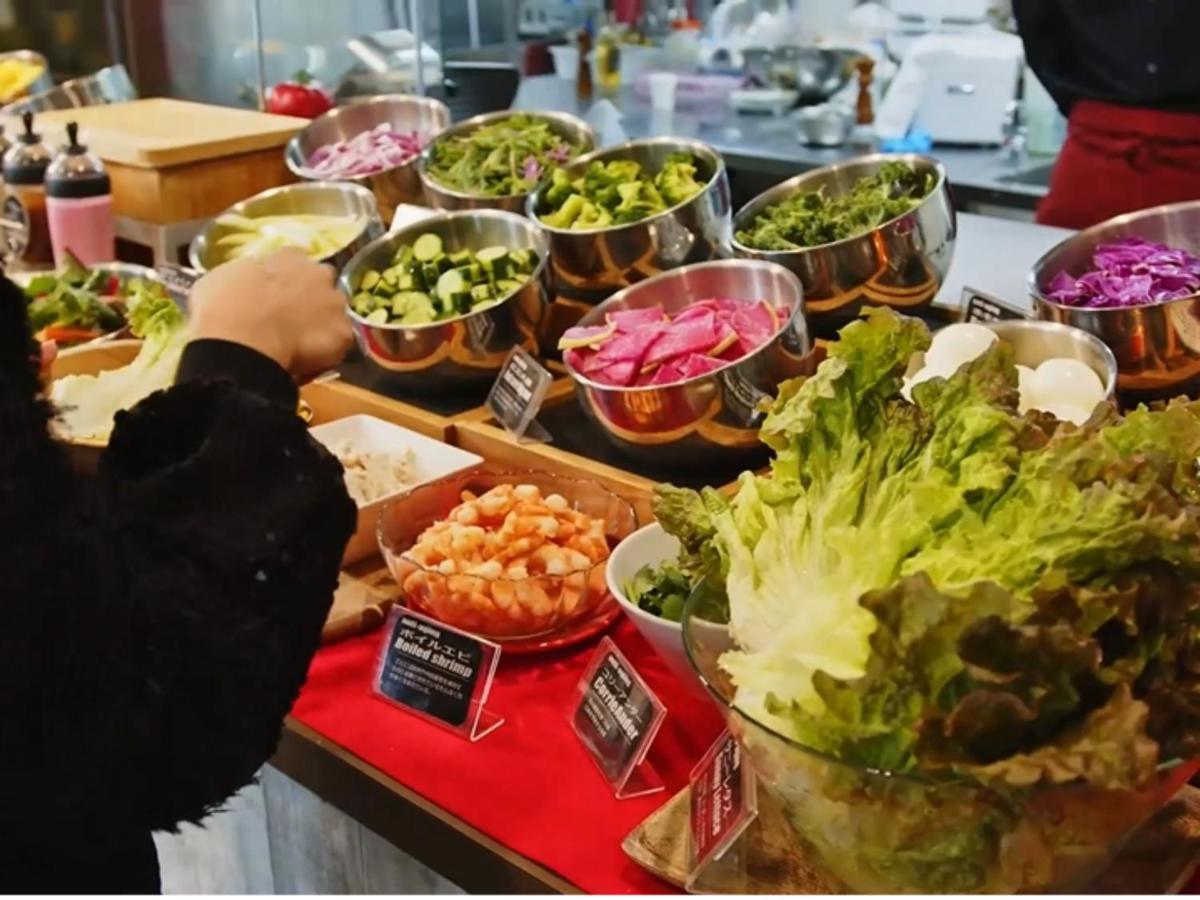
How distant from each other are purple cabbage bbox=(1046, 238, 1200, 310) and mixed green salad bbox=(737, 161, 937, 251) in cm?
30

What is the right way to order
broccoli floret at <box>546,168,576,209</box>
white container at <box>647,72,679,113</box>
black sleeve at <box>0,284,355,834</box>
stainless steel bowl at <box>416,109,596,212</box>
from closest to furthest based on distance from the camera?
1. black sleeve at <box>0,284,355,834</box>
2. broccoli floret at <box>546,168,576,209</box>
3. stainless steel bowl at <box>416,109,596,212</box>
4. white container at <box>647,72,679,113</box>

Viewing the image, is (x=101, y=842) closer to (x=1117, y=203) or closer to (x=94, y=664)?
(x=94, y=664)

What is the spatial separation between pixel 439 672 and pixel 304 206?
170 centimetres

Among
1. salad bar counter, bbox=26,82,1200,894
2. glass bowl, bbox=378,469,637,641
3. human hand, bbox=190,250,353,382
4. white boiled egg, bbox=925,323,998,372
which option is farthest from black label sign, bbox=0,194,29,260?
white boiled egg, bbox=925,323,998,372

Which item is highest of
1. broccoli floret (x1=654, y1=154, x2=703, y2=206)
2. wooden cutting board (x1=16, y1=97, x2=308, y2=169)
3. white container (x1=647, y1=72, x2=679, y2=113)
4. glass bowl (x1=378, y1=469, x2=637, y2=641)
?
broccoli floret (x1=654, y1=154, x2=703, y2=206)

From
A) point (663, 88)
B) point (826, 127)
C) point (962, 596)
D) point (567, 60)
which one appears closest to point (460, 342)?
point (962, 596)

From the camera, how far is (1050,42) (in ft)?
11.6

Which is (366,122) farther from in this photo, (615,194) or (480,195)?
(615,194)

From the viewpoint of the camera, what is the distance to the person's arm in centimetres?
352

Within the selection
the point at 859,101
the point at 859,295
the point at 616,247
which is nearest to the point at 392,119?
the point at 616,247

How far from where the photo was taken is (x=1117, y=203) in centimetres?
343

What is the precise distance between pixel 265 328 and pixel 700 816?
0.61 metres

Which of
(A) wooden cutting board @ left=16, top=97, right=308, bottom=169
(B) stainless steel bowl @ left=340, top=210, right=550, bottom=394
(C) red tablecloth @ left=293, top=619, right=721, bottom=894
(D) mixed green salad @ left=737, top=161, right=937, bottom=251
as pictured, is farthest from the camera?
(A) wooden cutting board @ left=16, top=97, right=308, bottom=169

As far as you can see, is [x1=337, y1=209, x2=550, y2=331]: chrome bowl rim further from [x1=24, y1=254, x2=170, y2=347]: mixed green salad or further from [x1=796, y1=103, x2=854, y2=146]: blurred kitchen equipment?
[x1=796, y1=103, x2=854, y2=146]: blurred kitchen equipment
